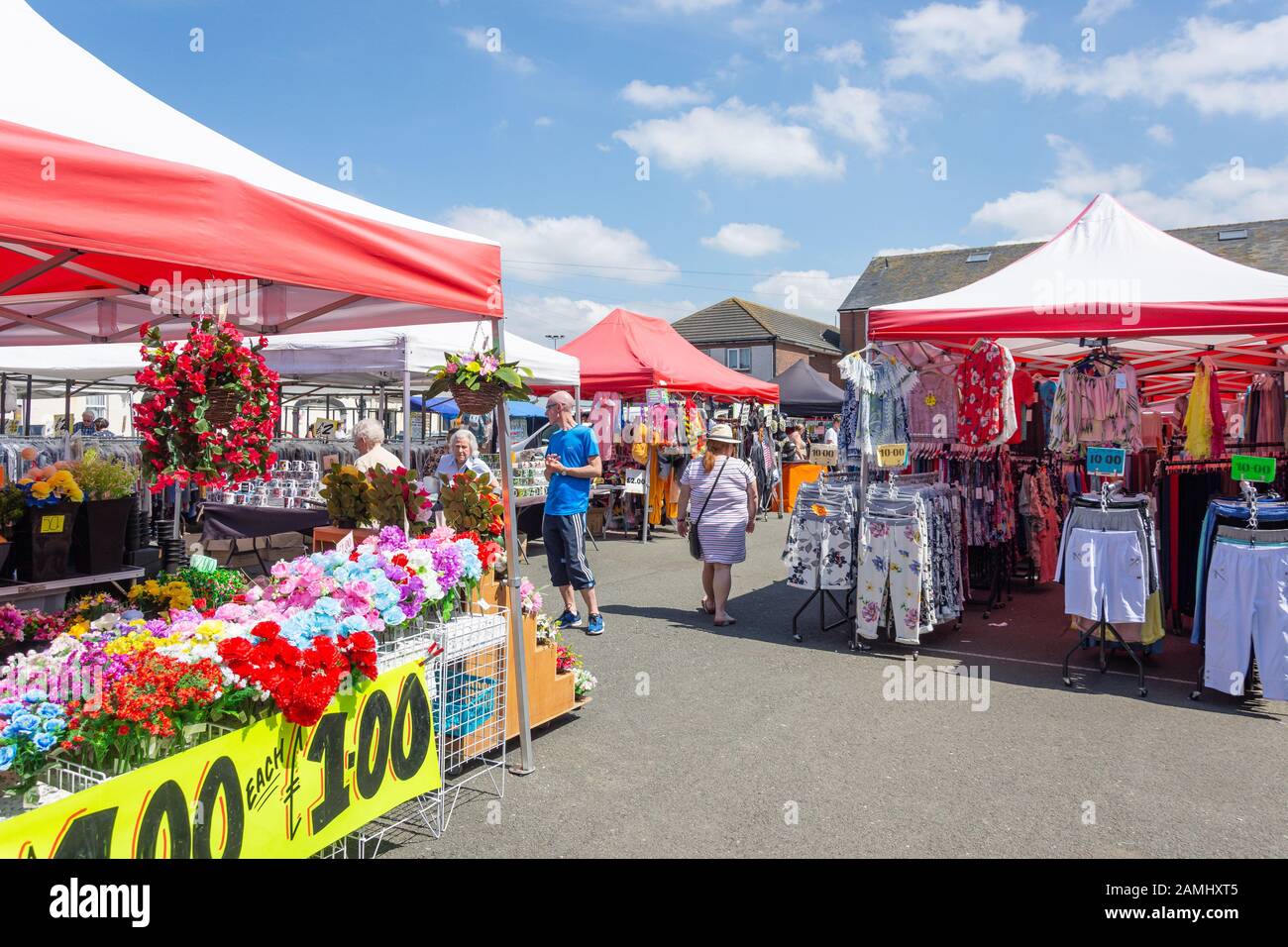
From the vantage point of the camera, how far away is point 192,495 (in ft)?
36.8

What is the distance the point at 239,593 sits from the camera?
13.0 feet

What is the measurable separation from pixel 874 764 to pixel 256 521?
263 inches

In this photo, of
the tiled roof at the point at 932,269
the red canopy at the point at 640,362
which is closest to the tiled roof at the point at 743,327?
the tiled roof at the point at 932,269

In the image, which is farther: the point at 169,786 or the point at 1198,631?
the point at 1198,631

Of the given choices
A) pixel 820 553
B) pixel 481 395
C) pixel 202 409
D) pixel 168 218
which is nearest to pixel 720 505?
pixel 820 553

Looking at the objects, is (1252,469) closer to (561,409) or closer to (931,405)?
(931,405)

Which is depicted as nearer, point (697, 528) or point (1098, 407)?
point (1098, 407)

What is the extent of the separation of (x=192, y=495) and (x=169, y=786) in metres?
9.99

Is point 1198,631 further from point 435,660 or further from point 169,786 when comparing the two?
point 169,786

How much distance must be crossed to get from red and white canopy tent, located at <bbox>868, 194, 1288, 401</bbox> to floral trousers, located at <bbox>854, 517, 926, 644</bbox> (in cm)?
142

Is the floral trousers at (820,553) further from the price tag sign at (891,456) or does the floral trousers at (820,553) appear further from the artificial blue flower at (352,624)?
the artificial blue flower at (352,624)

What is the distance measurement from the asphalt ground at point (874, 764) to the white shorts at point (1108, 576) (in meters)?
0.50
